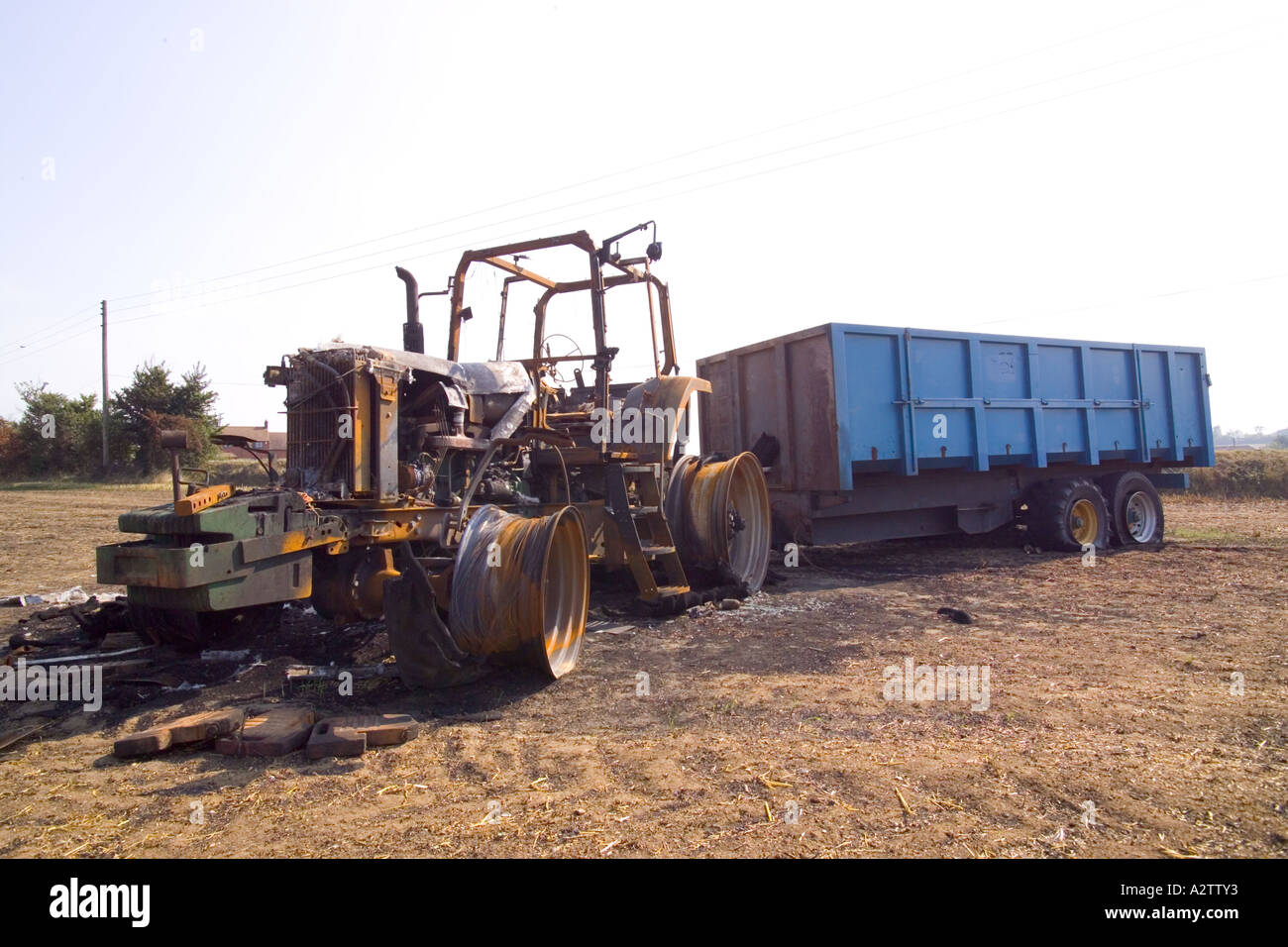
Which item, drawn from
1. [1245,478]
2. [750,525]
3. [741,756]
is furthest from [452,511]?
[1245,478]

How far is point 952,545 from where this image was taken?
1195 cm

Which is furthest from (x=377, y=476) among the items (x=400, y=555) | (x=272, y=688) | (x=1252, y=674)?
(x=1252, y=674)

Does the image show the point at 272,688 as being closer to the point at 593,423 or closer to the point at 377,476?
the point at 377,476

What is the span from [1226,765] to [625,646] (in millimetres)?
3679

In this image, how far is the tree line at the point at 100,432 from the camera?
3166 cm

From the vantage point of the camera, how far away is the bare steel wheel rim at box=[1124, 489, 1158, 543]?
39.7 feet

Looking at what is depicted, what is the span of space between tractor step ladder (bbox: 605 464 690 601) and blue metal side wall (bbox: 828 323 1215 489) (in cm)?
281

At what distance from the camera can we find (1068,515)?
36.2 feet

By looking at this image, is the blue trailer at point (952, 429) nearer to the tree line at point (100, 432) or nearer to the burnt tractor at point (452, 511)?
the burnt tractor at point (452, 511)

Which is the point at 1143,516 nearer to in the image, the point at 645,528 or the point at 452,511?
the point at 645,528

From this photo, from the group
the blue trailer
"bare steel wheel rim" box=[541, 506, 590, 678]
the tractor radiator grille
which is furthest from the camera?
the blue trailer

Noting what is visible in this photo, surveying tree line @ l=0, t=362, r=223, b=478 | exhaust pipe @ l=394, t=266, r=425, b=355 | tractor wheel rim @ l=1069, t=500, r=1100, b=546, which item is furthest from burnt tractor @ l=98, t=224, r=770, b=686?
tree line @ l=0, t=362, r=223, b=478

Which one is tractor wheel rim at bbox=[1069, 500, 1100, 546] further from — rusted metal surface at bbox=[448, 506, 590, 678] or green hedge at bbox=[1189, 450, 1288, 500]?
green hedge at bbox=[1189, 450, 1288, 500]

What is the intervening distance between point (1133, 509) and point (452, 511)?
10968 millimetres
